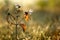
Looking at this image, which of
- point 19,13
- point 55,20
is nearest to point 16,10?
point 19,13

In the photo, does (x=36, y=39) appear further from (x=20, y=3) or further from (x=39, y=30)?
(x=20, y=3)

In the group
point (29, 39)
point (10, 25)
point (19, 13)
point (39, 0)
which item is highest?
point (39, 0)

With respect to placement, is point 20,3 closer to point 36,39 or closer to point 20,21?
point 20,21

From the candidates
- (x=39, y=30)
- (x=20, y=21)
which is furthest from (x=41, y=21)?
(x=20, y=21)

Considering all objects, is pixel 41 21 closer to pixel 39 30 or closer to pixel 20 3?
pixel 39 30

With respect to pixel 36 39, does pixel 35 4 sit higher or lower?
higher

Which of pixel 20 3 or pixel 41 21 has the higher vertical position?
pixel 20 3
